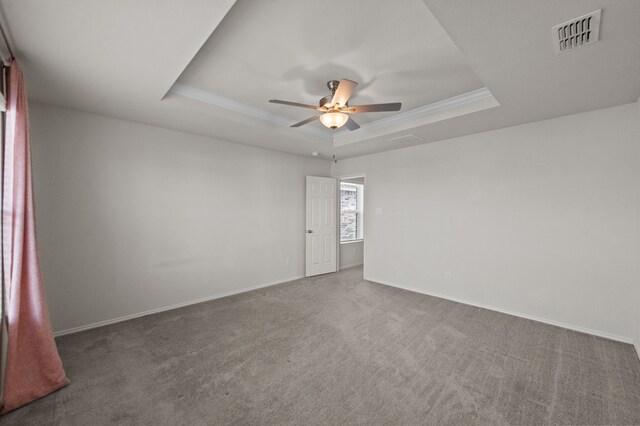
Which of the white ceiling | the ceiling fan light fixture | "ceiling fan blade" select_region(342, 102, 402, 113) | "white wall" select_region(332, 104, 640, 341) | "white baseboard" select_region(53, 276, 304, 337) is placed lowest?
"white baseboard" select_region(53, 276, 304, 337)

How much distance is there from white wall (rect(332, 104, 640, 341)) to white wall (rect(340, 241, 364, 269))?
167cm

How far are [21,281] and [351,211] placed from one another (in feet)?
20.0

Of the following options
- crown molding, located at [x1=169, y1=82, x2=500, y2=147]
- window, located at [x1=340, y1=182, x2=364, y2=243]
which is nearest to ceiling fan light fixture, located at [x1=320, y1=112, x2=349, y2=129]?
crown molding, located at [x1=169, y1=82, x2=500, y2=147]

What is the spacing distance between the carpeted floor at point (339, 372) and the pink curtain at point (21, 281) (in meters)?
0.18

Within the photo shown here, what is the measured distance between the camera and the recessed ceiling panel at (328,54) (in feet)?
6.03

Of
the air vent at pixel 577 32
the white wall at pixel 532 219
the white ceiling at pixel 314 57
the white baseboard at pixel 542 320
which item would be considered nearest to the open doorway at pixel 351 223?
the white wall at pixel 532 219

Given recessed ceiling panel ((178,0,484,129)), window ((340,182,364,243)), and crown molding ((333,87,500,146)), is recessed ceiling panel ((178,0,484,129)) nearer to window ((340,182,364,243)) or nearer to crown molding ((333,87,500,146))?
crown molding ((333,87,500,146))

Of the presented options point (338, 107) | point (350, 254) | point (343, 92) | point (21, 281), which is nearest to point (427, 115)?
point (338, 107)

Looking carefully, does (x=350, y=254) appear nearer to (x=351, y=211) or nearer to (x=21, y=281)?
(x=351, y=211)

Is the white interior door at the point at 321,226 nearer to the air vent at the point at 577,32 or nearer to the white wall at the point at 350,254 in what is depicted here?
the white wall at the point at 350,254

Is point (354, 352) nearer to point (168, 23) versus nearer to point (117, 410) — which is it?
point (117, 410)

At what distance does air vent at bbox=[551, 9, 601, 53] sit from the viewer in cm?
157

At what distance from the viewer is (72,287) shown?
3041 millimetres

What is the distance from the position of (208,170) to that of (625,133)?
5231 millimetres
